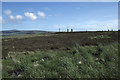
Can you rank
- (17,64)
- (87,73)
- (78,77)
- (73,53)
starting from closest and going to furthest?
(78,77) < (87,73) < (17,64) < (73,53)

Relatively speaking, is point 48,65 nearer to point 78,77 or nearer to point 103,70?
point 78,77

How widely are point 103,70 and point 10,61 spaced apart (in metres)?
4.17

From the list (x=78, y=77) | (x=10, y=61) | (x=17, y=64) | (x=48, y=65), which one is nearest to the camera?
(x=78, y=77)

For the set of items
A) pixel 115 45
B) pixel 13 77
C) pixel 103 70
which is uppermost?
pixel 115 45

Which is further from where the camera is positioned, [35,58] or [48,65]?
[35,58]

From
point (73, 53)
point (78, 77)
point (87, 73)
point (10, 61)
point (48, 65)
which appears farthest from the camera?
point (73, 53)

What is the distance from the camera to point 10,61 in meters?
6.45

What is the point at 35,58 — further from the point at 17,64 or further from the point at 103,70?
the point at 103,70

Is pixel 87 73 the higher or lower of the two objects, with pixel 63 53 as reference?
lower

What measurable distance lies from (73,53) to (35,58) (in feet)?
6.12

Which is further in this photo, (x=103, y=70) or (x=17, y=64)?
(x=17, y=64)

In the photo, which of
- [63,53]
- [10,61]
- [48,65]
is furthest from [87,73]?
[10,61]

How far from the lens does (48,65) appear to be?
17.5ft

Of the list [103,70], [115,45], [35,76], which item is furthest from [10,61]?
[115,45]
